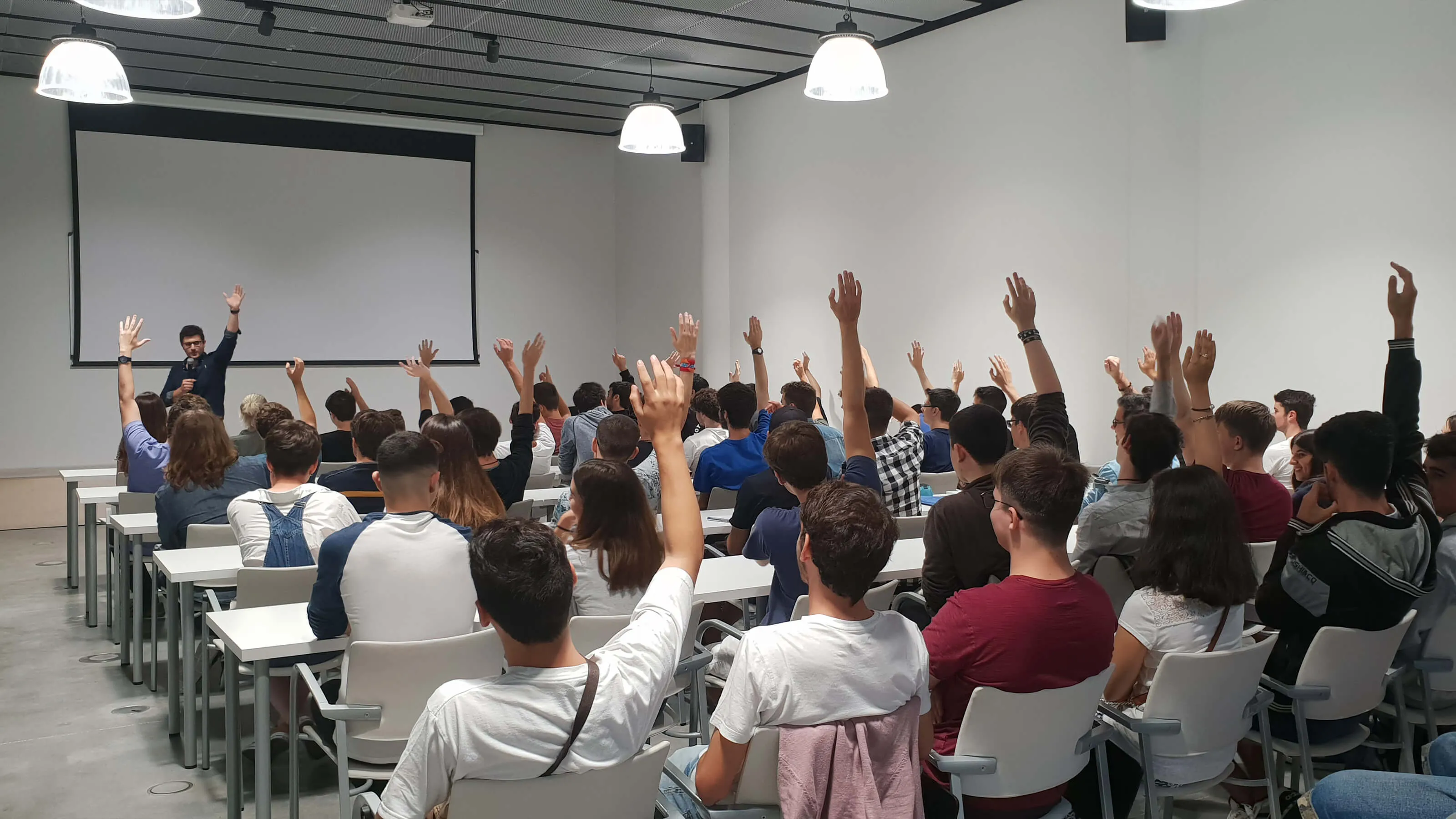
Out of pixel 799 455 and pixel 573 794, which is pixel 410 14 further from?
pixel 573 794

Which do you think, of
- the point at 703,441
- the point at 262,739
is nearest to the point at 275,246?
the point at 703,441

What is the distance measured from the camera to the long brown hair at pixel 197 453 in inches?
170

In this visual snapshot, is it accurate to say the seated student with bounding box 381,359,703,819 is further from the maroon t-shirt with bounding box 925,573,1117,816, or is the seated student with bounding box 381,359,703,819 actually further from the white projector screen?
the white projector screen

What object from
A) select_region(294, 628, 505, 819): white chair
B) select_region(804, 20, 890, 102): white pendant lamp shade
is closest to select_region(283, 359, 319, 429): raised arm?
select_region(804, 20, 890, 102): white pendant lamp shade

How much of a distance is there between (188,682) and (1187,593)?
335 cm

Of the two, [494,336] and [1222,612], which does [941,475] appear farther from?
[494,336]

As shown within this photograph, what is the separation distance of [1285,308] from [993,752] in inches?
180

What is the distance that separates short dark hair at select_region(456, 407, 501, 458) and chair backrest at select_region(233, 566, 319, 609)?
3.42 feet

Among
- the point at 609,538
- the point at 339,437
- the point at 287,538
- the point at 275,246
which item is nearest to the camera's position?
the point at 609,538

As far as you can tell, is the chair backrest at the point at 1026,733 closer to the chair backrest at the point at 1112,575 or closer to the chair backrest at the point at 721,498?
the chair backrest at the point at 1112,575

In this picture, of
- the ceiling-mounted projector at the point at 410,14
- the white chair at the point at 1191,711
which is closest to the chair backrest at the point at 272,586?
the white chair at the point at 1191,711

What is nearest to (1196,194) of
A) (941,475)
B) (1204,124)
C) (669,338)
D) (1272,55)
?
(1204,124)

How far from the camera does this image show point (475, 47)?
8203mm

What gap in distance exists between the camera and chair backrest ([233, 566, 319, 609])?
10.9ft
